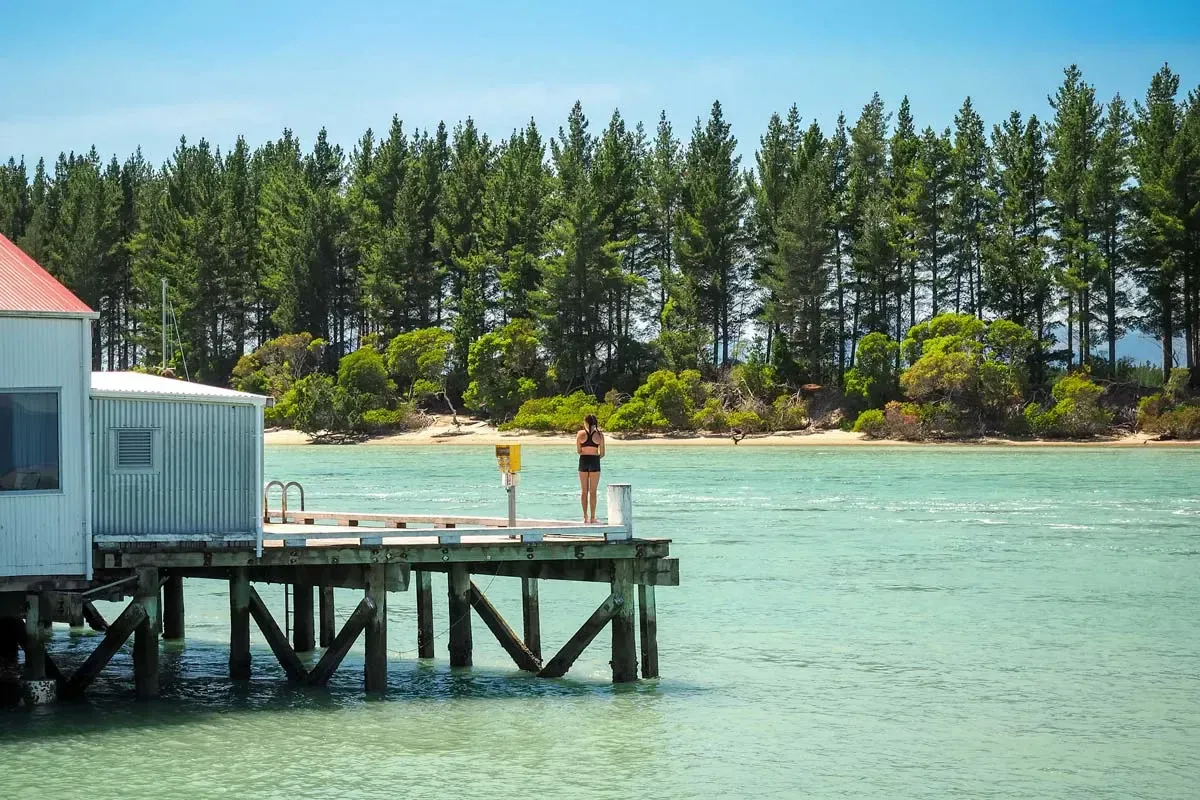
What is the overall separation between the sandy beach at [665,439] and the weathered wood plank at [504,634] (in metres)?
65.2

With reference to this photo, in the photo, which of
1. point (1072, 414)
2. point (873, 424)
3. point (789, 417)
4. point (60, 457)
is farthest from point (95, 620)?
point (789, 417)

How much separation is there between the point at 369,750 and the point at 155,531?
12.4ft

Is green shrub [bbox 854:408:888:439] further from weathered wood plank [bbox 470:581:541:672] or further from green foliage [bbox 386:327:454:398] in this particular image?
weathered wood plank [bbox 470:581:541:672]

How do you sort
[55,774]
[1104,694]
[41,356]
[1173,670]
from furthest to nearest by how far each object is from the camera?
[1173,670], [1104,694], [41,356], [55,774]

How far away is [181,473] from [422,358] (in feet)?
272

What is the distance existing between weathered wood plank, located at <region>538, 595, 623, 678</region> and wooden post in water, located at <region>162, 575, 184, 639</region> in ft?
23.1

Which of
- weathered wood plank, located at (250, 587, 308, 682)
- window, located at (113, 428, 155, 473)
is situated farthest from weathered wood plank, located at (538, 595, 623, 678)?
window, located at (113, 428, 155, 473)

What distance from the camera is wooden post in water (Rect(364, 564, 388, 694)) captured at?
68.4 feet

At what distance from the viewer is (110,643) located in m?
20.1

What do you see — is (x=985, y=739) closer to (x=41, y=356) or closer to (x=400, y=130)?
(x=41, y=356)

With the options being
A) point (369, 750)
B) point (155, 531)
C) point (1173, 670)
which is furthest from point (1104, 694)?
point (155, 531)

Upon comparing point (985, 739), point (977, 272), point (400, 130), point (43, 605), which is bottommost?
point (985, 739)

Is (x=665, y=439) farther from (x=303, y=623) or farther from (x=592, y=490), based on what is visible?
(x=592, y=490)

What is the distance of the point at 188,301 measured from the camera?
379ft
